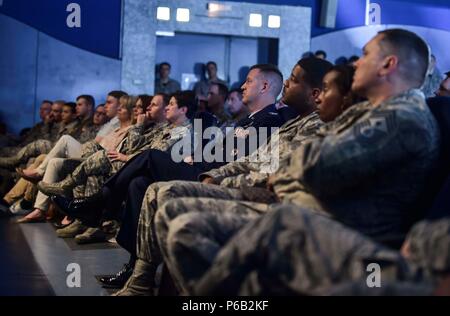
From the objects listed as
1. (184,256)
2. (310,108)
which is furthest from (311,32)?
(184,256)

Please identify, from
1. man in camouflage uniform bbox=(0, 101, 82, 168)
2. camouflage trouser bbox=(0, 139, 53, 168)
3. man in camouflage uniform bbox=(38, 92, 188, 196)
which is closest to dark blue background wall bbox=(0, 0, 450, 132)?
man in camouflage uniform bbox=(0, 101, 82, 168)

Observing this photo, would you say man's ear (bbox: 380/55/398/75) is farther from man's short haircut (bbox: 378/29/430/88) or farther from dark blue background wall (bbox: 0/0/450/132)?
dark blue background wall (bbox: 0/0/450/132)

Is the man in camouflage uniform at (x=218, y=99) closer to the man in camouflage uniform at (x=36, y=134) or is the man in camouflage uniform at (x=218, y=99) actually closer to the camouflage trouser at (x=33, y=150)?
the camouflage trouser at (x=33, y=150)

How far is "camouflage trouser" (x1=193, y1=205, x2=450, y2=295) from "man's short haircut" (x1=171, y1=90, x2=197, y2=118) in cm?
287

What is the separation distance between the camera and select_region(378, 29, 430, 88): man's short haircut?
2.00m

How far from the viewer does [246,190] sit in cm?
241

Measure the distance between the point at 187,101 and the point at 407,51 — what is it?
99.7 inches

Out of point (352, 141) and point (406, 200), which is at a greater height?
point (352, 141)

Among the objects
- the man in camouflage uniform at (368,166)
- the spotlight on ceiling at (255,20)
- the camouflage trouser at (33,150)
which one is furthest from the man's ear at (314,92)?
the spotlight on ceiling at (255,20)

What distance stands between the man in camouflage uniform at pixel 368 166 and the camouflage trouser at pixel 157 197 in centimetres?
39

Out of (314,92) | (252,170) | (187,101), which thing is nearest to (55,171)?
(187,101)

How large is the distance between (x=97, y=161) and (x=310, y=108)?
6.82 feet

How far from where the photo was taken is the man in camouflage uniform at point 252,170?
2.52 m

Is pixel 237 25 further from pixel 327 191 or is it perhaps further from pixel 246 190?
pixel 327 191
